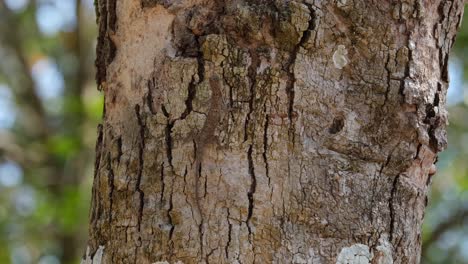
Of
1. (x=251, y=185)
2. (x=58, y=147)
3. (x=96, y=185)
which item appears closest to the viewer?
(x=251, y=185)

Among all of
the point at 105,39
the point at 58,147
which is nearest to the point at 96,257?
the point at 105,39

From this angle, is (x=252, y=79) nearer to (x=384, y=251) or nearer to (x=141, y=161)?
(x=141, y=161)

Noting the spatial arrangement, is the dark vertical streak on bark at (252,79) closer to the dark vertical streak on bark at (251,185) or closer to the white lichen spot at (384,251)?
the dark vertical streak on bark at (251,185)

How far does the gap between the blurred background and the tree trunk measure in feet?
12.1

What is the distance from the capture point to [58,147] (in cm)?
575

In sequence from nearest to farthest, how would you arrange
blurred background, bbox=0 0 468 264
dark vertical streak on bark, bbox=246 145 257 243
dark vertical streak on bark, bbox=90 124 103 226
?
dark vertical streak on bark, bbox=246 145 257 243
dark vertical streak on bark, bbox=90 124 103 226
blurred background, bbox=0 0 468 264

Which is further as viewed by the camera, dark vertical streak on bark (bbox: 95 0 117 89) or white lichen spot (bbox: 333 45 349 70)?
dark vertical streak on bark (bbox: 95 0 117 89)

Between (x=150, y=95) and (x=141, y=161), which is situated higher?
(x=150, y=95)

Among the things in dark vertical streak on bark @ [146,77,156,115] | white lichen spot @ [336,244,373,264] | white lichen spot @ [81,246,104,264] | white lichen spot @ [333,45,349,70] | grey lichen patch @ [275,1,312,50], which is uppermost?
grey lichen patch @ [275,1,312,50]

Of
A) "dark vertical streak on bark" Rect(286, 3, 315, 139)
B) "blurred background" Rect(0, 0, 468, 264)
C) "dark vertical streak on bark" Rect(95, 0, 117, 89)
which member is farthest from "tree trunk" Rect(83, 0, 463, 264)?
"blurred background" Rect(0, 0, 468, 264)

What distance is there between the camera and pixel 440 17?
1.27 m

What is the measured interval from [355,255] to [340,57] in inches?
12.2

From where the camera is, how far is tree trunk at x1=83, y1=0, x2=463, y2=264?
1113mm

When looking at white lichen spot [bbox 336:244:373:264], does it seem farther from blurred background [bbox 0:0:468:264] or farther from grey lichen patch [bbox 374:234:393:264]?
blurred background [bbox 0:0:468:264]
